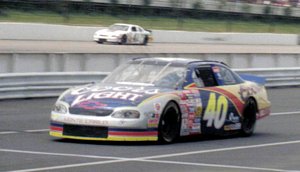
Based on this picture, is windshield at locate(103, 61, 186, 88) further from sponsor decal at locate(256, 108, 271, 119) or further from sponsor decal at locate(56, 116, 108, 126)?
sponsor decal at locate(256, 108, 271, 119)

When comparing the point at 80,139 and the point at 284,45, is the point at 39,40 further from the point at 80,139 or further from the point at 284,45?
the point at 80,139

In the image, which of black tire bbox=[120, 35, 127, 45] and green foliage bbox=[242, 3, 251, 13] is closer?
black tire bbox=[120, 35, 127, 45]

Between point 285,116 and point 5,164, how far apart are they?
1038cm

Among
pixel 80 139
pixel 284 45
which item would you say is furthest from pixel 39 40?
pixel 80 139

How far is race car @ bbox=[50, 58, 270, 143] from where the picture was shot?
11766 mm

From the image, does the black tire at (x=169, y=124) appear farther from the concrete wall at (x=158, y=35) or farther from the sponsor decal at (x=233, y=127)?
the concrete wall at (x=158, y=35)

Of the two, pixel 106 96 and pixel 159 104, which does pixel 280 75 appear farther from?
pixel 106 96

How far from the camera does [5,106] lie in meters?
18.0

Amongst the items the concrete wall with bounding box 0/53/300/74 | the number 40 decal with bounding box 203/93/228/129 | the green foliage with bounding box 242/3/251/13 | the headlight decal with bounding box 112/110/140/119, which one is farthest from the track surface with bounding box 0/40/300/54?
the headlight decal with bounding box 112/110/140/119

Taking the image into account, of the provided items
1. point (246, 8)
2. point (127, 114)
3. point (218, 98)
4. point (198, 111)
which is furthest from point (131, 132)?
point (246, 8)

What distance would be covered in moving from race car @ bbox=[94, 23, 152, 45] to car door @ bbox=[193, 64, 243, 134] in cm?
2847

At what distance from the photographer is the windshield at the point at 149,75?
12.9 metres

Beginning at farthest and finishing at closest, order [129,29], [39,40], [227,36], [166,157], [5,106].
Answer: [227,36] < [129,29] < [39,40] < [5,106] < [166,157]

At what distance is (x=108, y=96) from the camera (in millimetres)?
12031
